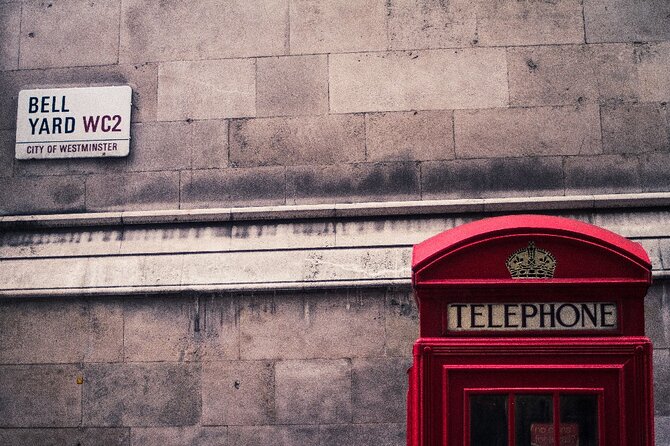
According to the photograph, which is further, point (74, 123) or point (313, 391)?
point (74, 123)

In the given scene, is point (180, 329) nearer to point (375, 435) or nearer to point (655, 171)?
point (375, 435)

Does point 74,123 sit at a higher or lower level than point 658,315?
higher

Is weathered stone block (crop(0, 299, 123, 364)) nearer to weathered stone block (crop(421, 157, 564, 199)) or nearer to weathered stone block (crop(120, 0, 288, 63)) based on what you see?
weathered stone block (crop(120, 0, 288, 63))

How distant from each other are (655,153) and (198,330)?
416 centimetres

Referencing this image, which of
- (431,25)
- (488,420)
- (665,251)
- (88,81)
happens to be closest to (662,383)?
(665,251)

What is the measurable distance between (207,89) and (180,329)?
2.16 m

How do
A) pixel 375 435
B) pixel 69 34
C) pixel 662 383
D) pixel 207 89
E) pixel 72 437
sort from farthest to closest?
pixel 69 34 < pixel 207 89 < pixel 72 437 < pixel 375 435 < pixel 662 383

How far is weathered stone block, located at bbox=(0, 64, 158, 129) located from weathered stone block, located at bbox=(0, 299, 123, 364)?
5.65 ft

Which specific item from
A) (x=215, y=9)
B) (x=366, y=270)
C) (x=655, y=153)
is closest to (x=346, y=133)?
(x=366, y=270)

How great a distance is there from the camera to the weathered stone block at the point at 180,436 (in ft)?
21.4

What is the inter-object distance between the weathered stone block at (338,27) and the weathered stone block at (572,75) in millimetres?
1228

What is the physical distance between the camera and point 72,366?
673cm

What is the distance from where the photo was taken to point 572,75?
689 centimetres

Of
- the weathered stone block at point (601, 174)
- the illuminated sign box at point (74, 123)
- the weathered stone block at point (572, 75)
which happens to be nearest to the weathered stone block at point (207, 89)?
the illuminated sign box at point (74, 123)
